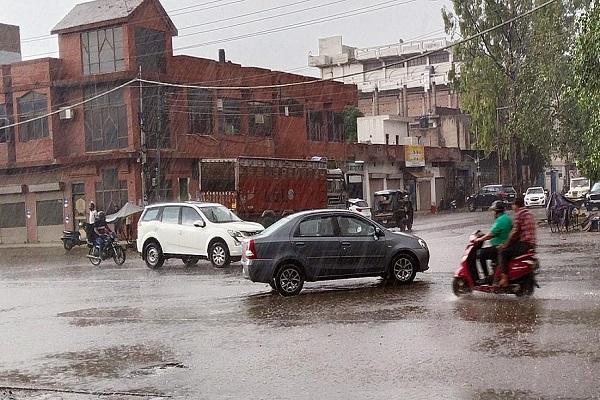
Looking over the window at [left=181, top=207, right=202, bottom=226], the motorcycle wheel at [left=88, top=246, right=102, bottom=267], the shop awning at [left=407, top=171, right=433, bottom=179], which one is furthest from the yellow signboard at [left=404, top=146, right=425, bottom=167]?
the window at [left=181, top=207, right=202, bottom=226]

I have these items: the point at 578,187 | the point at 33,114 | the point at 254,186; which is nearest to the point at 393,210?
the point at 254,186

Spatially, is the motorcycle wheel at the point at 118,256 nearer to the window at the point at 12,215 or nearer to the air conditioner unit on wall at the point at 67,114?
the air conditioner unit on wall at the point at 67,114

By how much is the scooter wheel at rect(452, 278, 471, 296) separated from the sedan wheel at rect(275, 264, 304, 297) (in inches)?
112

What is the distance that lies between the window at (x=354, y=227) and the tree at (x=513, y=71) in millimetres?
27444

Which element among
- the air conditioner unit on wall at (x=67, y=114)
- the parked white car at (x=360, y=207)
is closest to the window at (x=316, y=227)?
the parked white car at (x=360, y=207)

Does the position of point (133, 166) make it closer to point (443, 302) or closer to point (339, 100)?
point (339, 100)

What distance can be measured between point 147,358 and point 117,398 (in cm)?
189

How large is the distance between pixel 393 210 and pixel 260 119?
42.2 ft

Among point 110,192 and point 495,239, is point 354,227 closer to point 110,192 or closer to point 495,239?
point 495,239

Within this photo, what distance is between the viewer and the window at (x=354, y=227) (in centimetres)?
1528

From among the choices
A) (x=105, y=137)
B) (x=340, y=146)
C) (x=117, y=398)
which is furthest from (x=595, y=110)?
(x=340, y=146)

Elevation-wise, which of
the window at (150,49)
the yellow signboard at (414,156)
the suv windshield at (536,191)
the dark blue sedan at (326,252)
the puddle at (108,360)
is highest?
the window at (150,49)

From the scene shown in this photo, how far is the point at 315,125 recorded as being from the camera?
53219 millimetres

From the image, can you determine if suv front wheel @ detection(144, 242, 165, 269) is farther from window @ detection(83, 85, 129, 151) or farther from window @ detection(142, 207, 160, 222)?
window @ detection(83, 85, 129, 151)
